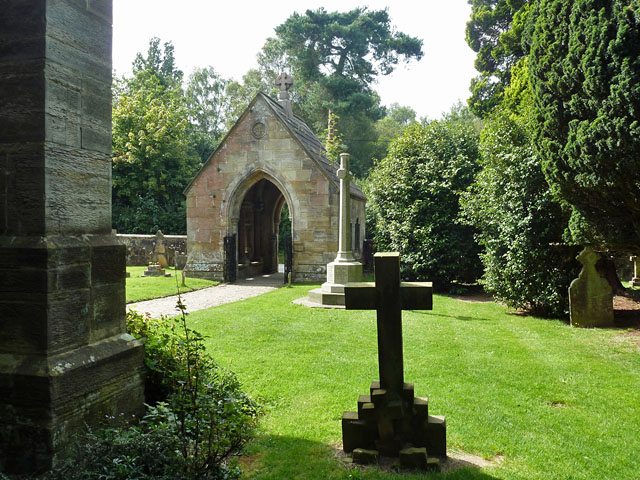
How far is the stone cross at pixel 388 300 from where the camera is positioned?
3670mm

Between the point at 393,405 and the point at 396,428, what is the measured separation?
0.70 feet

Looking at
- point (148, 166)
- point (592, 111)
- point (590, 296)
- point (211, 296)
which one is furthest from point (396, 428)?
point (148, 166)

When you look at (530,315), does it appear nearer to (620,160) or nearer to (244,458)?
(620,160)

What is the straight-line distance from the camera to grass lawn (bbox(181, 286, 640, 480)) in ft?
12.0

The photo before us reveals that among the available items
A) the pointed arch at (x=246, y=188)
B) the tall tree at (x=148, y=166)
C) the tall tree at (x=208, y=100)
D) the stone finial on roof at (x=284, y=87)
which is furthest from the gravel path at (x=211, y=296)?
the tall tree at (x=208, y=100)

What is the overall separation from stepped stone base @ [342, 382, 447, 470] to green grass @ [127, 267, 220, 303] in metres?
9.14

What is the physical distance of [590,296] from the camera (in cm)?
884

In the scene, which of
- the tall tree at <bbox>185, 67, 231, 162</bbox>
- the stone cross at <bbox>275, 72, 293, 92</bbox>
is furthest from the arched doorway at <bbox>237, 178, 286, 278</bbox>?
the tall tree at <bbox>185, 67, 231, 162</bbox>

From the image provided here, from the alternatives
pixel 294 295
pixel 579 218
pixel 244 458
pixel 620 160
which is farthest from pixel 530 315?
pixel 244 458

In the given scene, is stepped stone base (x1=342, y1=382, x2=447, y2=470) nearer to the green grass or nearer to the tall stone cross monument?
the tall stone cross monument

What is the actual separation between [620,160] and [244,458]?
21.0 ft

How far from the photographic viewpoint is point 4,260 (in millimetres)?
3051

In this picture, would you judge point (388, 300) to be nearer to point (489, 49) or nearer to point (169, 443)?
point (169, 443)

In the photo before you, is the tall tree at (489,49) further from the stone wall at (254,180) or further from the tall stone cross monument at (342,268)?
the tall stone cross monument at (342,268)
